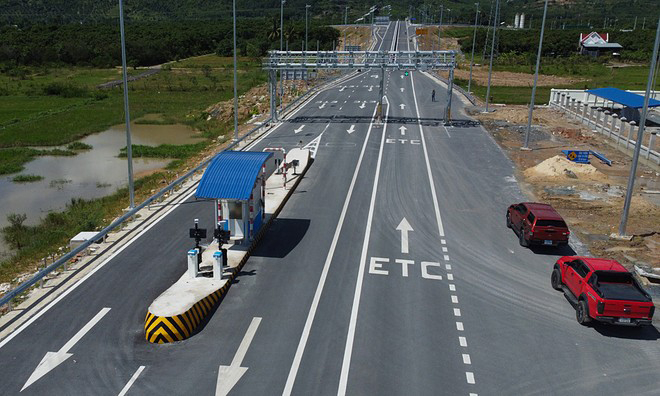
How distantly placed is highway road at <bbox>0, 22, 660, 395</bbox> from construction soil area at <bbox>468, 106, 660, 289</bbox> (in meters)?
2.91

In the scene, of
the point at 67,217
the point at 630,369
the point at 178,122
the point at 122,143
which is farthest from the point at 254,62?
the point at 630,369

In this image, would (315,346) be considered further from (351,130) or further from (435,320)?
(351,130)

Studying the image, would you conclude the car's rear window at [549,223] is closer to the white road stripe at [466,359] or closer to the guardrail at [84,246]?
the white road stripe at [466,359]

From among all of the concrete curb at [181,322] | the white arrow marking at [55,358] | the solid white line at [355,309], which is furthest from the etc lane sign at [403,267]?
the white arrow marking at [55,358]

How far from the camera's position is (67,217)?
104 feet

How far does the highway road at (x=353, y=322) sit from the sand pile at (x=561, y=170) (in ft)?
20.2

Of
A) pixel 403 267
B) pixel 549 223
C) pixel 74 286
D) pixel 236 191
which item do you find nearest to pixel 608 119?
pixel 549 223

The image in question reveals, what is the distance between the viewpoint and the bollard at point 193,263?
65.4ft

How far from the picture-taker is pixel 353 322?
17828 mm

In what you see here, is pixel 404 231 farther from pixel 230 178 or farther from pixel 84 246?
pixel 84 246

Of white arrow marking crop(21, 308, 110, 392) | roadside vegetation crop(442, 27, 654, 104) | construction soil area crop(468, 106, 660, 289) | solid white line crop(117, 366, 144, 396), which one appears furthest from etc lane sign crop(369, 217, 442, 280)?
roadside vegetation crop(442, 27, 654, 104)

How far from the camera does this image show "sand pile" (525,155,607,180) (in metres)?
35.0

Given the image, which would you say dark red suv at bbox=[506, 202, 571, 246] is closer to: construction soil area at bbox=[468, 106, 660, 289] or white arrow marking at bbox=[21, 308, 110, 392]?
construction soil area at bbox=[468, 106, 660, 289]

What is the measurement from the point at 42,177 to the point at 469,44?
357 feet
